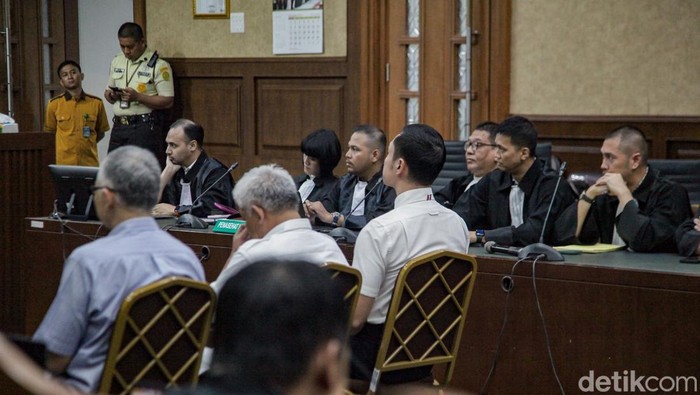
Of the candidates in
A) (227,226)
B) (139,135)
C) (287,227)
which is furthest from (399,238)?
(139,135)

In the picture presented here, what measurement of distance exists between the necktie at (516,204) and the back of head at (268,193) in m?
1.82

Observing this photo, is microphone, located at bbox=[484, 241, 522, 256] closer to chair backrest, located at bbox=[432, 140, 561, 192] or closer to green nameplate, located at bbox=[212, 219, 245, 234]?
green nameplate, located at bbox=[212, 219, 245, 234]

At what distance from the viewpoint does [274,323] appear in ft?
4.02

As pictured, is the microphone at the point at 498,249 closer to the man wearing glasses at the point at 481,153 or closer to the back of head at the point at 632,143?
the back of head at the point at 632,143

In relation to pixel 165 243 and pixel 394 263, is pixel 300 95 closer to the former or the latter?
pixel 394 263

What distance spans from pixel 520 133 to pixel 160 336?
239cm

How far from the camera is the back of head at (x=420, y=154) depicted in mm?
3367

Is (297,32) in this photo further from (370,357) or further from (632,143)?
(370,357)

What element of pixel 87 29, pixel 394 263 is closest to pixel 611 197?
pixel 394 263

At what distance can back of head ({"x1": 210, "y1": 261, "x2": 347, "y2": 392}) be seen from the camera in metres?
1.21

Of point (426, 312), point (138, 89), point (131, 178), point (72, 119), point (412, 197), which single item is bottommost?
point (426, 312)

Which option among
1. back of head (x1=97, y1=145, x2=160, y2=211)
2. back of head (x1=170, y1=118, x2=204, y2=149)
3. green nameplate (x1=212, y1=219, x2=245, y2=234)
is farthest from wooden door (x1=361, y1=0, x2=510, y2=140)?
back of head (x1=97, y1=145, x2=160, y2=211)

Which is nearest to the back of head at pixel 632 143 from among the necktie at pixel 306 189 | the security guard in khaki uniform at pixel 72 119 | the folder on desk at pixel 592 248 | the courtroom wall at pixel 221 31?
the folder on desk at pixel 592 248

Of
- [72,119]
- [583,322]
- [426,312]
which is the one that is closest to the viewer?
[426,312]
